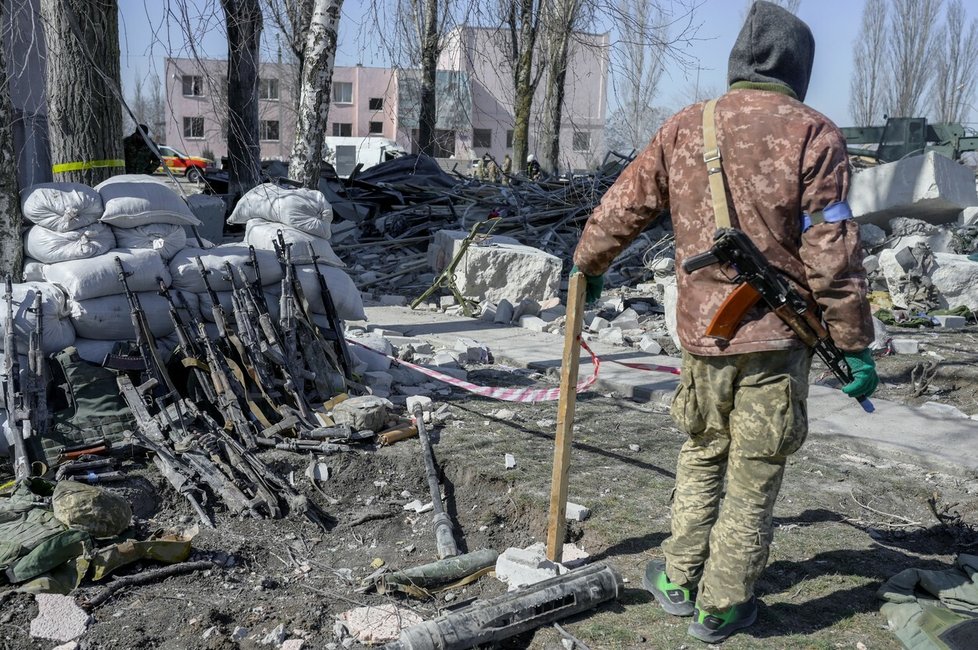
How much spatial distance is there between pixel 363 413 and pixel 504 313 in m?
4.55

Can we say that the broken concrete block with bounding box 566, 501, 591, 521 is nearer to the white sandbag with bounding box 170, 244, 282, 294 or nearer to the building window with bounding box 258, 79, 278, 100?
the white sandbag with bounding box 170, 244, 282, 294

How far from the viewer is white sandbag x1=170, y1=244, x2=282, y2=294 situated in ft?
18.2

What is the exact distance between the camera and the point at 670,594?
3.17m

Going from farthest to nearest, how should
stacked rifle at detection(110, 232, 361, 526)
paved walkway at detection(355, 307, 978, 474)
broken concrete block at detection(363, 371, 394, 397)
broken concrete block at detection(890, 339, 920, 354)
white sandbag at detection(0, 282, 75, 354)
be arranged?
broken concrete block at detection(890, 339, 920, 354) → broken concrete block at detection(363, 371, 394, 397) → paved walkway at detection(355, 307, 978, 474) → white sandbag at detection(0, 282, 75, 354) → stacked rifle at detection(110, 232, 361, 526)

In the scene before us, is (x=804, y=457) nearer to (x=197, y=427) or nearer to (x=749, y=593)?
(x=749, y=593)

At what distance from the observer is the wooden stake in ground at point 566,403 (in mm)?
3312

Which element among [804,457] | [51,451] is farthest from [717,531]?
[51,451]

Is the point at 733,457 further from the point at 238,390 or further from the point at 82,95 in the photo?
the point at 82,95

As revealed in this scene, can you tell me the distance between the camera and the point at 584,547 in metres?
3.84

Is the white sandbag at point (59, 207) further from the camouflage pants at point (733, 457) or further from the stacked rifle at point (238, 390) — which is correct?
the camouflage pants at point (733, 457)

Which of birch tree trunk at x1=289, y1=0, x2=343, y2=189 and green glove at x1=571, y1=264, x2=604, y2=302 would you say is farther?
birch tree trunk at x1=289, y1=0, x2=343, y2=189

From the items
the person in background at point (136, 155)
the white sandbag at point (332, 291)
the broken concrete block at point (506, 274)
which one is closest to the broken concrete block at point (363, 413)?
the white sandbag at point (332, 291)

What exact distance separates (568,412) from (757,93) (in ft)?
4.47

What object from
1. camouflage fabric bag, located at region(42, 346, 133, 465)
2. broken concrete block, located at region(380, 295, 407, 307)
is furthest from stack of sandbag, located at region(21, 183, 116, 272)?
broken concrete block, located at region(380, 295, 407, 307)
